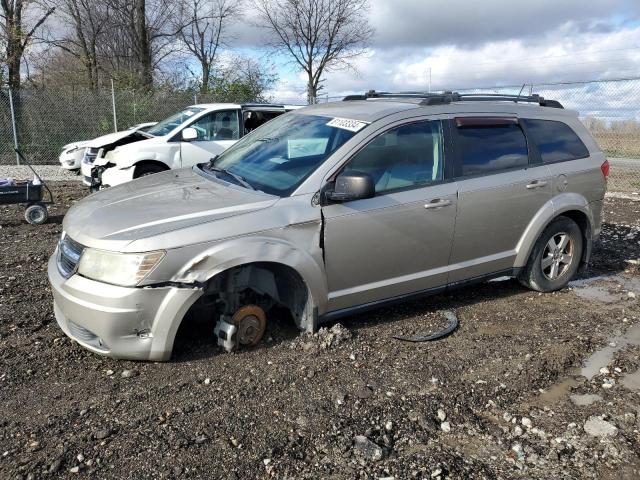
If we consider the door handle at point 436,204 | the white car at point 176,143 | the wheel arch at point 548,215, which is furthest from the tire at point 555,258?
the white car at point 176,143

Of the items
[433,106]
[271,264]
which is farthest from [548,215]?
[271,264]

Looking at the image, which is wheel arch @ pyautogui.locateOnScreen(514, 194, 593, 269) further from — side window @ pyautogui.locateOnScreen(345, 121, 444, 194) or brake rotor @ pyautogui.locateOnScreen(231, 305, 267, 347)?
brake rotor @ pyautogui.locateOnScreen(231, 305, 267, 347)

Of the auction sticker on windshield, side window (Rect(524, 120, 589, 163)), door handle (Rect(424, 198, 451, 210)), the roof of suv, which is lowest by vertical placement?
door handle (Rect(424, 198, 451, 210))

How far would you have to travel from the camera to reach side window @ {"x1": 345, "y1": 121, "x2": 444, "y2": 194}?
407 cm

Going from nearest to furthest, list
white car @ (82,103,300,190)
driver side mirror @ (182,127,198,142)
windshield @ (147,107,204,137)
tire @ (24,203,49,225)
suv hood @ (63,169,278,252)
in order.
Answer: suv hood @ (63,169,278,252)
tire @ (24,203,49,225)
white car @ (82,103,300,190)
driver side mirror @ (182,127,198,142)
windshield @ (147,107,204,137)

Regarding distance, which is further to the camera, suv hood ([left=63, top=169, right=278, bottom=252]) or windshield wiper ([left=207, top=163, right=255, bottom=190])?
windshield wiper ([left=207, top=163, right=255, bottom=190])

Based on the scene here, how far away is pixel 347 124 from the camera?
4219mm

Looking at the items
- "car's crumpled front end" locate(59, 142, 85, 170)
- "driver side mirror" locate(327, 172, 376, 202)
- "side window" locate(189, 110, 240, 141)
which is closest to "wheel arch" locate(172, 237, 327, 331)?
"driver side mirror" locate(327, 172, 376, 202)

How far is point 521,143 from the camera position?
493 cm

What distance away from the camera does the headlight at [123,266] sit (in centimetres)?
327

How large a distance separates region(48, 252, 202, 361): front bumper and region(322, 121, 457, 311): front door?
3.60 ft

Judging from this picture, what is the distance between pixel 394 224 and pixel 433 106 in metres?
1.12

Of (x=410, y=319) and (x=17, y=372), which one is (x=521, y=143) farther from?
(x=17, y=372)

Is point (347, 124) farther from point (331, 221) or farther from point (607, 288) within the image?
point (607, 288)
